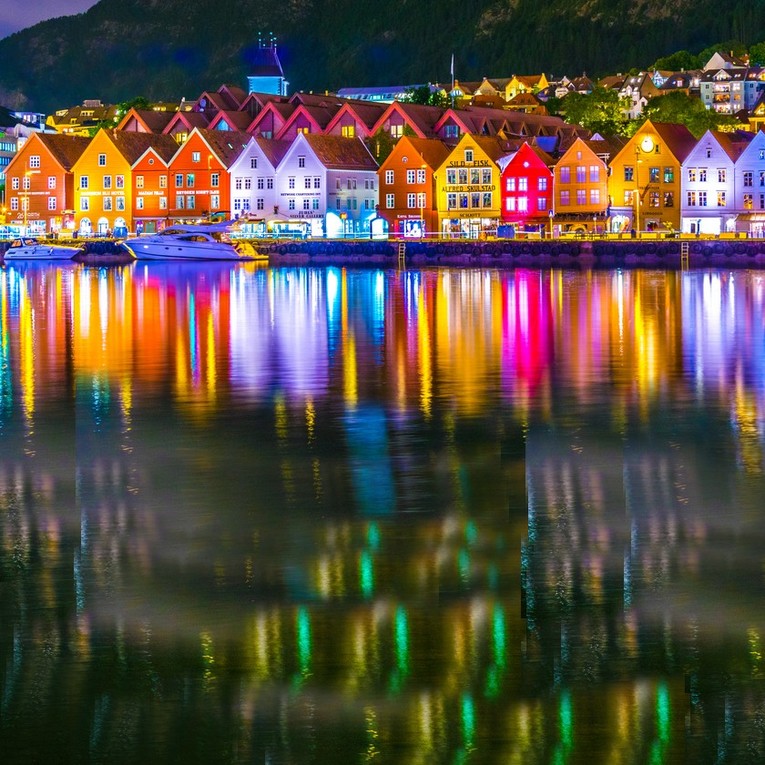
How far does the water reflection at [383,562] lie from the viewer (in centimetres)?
916

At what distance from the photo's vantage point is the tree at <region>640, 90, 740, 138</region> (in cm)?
11994

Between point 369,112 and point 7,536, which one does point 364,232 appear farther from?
point 7,536

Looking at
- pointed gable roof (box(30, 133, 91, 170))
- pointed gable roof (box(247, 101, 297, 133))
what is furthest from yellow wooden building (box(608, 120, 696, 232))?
pointed gable roof (box(30, 133, 91, 170))

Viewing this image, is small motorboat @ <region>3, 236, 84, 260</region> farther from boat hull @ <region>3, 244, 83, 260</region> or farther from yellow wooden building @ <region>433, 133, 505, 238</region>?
yellow wooden building @ <region>433, 133, 505, 238</region>

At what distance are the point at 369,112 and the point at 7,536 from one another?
11063 centimetres

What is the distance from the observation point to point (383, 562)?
13.0 m

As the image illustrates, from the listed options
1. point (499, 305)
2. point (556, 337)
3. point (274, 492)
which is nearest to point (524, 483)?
point (274, 492)

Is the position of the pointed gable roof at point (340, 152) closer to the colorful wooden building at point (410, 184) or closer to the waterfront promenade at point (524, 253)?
the colorful wooden building at point (410, 184)

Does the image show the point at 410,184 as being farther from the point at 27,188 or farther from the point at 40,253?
the point at 27,188

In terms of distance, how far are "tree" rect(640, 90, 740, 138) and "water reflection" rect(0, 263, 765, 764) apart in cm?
9388

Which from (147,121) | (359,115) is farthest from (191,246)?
(147,121)

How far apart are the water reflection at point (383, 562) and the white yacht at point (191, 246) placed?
67.4 m

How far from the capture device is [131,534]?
14188 millimetres

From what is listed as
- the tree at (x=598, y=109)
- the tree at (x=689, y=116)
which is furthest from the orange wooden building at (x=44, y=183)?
the tree at (x=689, y=116)
